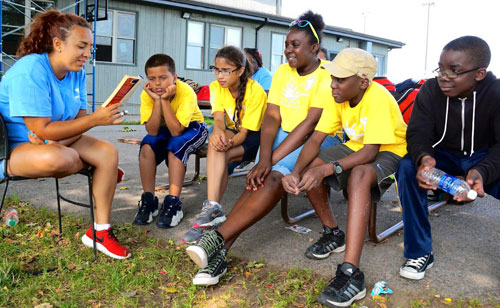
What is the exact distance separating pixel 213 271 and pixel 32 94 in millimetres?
1514

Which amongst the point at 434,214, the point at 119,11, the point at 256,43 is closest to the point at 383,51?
the point at 256,43

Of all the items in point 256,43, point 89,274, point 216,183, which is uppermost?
point 256,43

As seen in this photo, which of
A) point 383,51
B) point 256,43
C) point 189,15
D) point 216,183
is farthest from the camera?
point 383,51

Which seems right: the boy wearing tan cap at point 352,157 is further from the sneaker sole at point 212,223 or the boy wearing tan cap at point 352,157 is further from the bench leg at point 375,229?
the sneaker sole at point 212,223

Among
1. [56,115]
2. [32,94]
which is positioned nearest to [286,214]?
[56,115]

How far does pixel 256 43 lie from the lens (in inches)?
671

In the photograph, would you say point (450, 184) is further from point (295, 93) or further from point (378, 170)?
point (295, 93)

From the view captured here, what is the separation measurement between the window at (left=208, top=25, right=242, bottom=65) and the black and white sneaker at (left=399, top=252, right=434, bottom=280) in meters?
13.9

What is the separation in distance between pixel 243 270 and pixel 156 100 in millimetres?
1654

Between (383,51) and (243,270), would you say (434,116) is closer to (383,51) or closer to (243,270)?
(243,270)

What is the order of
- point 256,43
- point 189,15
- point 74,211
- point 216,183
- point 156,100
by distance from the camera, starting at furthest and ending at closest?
1. point 256,43
2. point 189,15
3. point 74,211
4. point 156,100
5. point 216,183

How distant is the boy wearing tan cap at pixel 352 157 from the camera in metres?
2.61

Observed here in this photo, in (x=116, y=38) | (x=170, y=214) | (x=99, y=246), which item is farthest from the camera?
(x=116, y=38)

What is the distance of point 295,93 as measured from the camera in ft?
11.7
